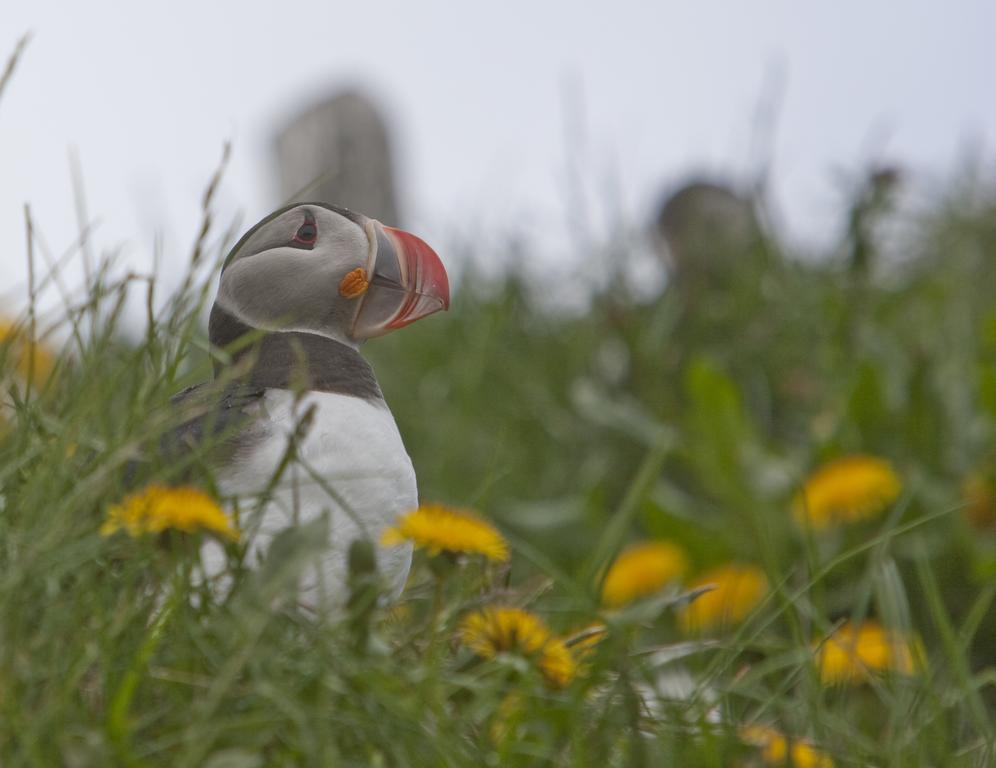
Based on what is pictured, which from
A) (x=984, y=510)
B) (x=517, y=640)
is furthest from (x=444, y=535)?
(x=984, y=510)

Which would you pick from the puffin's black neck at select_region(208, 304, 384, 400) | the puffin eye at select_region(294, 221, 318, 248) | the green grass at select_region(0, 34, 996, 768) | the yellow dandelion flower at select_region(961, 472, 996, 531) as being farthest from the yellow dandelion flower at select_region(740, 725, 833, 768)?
the yellow dandelion flower at select_region(961, 472, 996, 531)

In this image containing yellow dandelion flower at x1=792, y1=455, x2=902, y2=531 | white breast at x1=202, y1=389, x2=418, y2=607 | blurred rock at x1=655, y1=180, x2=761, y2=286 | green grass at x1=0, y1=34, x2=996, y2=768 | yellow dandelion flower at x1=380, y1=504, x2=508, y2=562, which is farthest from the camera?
blurred rock at x1=655, y1=180, x2=761, y2=286

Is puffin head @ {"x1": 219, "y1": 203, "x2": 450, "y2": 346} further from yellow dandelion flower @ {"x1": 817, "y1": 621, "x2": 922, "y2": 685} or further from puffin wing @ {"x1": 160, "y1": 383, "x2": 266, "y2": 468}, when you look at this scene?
yellow dandelion flower @ {"x1": 817, "y1": 621, "x2": 922, "y2": 685}

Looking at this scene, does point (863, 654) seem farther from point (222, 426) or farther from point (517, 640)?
point (222, 426)

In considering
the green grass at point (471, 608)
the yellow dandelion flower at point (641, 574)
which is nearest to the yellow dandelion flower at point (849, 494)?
the green grass at point (471, 608)

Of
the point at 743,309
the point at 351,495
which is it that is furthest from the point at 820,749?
the point at 743,309

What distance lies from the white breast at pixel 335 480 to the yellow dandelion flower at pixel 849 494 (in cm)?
178

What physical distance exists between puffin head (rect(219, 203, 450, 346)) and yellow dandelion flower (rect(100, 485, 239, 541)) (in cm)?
32

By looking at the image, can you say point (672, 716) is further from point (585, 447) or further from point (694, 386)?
point (585, 447)

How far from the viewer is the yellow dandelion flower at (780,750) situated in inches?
55.0

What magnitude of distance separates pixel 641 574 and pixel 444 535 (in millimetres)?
1938

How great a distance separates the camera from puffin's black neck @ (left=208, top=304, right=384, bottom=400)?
4.72 ft

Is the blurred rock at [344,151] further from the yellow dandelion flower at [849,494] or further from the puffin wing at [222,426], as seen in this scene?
the puffin wing at [222,426]

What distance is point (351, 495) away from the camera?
1387 mm
